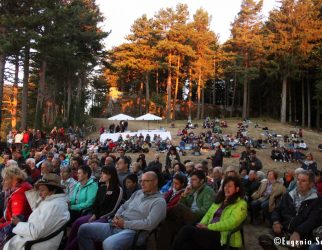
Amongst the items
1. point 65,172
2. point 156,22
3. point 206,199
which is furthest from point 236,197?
point 156,22

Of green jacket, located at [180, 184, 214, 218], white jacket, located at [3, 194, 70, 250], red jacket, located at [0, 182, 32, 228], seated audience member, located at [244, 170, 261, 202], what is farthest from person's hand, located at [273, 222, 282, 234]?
red jacket, located at [0, 182, 32, 228]

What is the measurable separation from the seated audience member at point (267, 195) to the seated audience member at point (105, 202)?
2.96 meters

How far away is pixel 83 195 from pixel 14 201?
43.1 inches

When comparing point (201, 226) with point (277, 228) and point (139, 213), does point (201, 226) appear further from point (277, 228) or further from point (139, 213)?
point (277, 228)

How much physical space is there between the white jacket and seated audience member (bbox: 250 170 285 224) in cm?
389

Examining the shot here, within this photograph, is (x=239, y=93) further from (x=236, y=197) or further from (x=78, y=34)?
(x=236, y=197)

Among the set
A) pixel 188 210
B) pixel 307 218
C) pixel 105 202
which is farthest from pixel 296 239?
pixel 105 202

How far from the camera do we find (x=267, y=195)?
21.5 feet

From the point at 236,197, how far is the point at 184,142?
16.8 metres

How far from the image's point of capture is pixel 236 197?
12.7 ft

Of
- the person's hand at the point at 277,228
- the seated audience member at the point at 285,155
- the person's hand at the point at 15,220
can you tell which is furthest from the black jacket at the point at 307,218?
the seated audience member at the point at 285,155

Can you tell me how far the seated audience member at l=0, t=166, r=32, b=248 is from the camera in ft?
13.0

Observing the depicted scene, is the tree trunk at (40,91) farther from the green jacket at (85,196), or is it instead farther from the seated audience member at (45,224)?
the seated audience member at (45,224)

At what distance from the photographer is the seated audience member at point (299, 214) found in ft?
11.8
